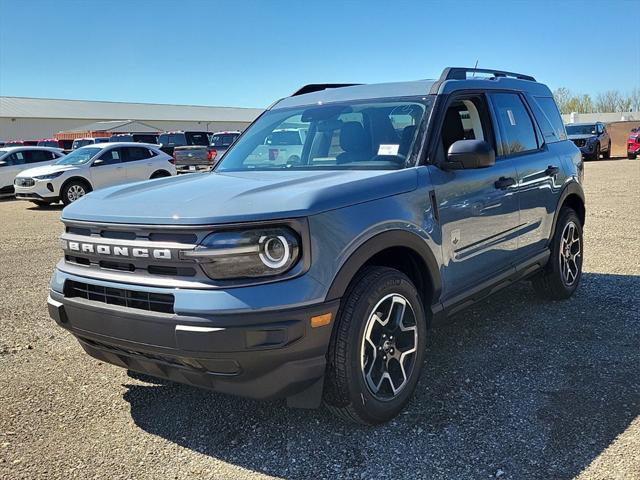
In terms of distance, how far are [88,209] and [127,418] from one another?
1274 millimetres

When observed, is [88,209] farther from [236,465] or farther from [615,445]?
[615,445]

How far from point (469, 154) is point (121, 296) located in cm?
217

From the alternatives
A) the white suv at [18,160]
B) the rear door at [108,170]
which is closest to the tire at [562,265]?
the rear door at [108,170]

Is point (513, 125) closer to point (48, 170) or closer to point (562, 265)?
point (562, 265)

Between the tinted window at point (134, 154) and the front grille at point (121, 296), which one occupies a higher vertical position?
the tinted window at point (134, 154)

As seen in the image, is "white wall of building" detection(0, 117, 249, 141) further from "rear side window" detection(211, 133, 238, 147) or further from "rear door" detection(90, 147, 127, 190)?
"rear door" detection(90, 147, 127, 190)

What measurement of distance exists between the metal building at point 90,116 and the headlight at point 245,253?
63.3 metres

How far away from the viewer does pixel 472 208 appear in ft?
12.8

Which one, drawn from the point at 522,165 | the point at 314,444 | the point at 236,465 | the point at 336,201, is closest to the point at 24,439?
the point at 236,465

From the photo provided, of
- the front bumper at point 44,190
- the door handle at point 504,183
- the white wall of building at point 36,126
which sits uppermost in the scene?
the white wall of building at point 36,126

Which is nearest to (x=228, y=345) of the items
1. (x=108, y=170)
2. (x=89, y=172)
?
(x=89, y=172)

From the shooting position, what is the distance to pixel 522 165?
15.1 ft

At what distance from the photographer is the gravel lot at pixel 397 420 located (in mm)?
2912

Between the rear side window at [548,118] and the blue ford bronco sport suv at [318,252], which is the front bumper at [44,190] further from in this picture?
the rear side window at [548,118]
